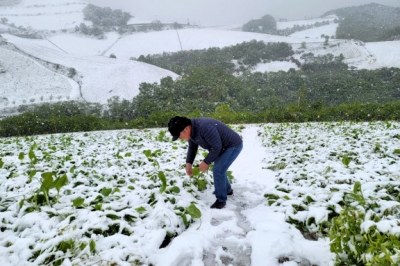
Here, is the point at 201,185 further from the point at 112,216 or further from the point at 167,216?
the point at 112,216

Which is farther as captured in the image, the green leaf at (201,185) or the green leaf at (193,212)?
the green leaf at (201,185)

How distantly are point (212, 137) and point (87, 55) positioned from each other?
13113 cm

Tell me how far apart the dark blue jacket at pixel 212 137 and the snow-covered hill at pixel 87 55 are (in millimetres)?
73011

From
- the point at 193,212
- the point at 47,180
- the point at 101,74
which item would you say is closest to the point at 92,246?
the point at 47,180

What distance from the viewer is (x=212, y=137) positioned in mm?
3906

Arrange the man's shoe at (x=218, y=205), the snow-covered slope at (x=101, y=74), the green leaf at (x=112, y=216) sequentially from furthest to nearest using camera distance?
the snow-covered slope at (x=101, y=74) → the man's shoe at (x=218, y=205) → the green leaf at (x=112, y=216)

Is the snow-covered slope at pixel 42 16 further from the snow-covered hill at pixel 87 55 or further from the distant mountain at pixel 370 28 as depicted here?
the distant mountain at pixel 370 28

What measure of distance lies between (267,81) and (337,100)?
26848 millimetres

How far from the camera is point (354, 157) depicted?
19.9 ft

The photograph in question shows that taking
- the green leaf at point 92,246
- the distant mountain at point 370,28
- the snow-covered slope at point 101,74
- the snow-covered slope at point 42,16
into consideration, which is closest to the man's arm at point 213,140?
the green leaf at point 92,246

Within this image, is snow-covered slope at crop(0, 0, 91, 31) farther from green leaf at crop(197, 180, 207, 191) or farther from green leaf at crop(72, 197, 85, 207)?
green leaf at crop(72, 197, 85, 207)

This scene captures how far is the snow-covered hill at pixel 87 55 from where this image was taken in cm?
7450

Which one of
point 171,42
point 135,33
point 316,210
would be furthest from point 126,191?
point 135,33

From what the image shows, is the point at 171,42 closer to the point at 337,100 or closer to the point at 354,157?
the point at 337,100
